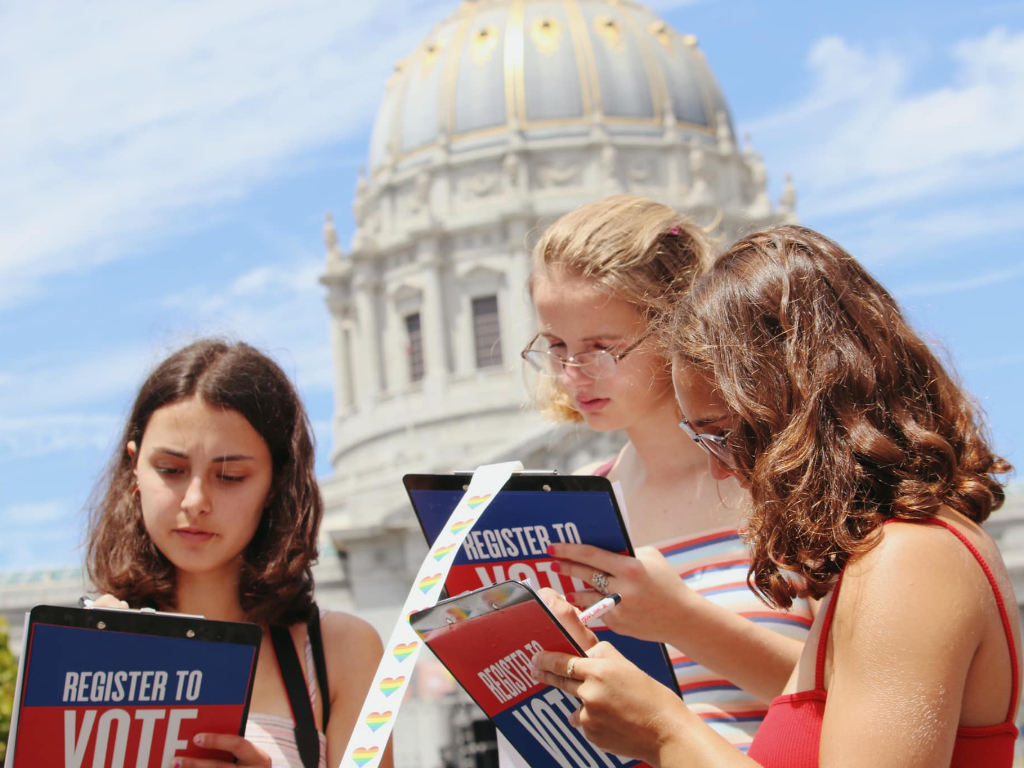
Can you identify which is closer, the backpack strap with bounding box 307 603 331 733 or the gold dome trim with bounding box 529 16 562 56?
the backpack strap with bounding box 307 603 331 733

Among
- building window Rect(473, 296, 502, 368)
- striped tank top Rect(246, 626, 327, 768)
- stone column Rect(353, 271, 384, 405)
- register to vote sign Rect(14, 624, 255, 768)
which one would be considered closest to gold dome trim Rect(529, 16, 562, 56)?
building window Rect(473, 296, 502, 368)

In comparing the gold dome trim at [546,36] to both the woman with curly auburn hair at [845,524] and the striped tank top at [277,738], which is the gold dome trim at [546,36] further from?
the woman with curly auburn hair at [845,524]

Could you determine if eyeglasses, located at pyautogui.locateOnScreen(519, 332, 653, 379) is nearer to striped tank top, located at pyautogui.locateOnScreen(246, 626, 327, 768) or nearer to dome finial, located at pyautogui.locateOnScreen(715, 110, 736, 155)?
striped tank top, located at pyautogui.locateOnScreen(246, 626, 327, 768)

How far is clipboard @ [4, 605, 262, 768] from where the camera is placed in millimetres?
2172

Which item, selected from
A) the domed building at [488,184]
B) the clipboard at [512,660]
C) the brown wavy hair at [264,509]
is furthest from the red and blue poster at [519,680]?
the domed building at [488,184]

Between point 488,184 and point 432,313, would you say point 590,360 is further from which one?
point 488,184

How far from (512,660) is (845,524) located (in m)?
0.62

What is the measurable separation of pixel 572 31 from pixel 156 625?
127 feet

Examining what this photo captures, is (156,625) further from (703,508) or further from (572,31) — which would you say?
(572,31)

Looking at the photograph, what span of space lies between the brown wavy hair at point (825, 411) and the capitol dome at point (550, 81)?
37.0m

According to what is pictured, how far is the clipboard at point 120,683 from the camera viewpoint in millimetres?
2172

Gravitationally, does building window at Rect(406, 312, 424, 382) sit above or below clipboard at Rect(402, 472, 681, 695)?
above

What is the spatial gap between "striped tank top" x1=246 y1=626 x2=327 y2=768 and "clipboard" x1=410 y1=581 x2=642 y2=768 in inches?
23.4

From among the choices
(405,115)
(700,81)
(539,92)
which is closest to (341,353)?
(405,115)
